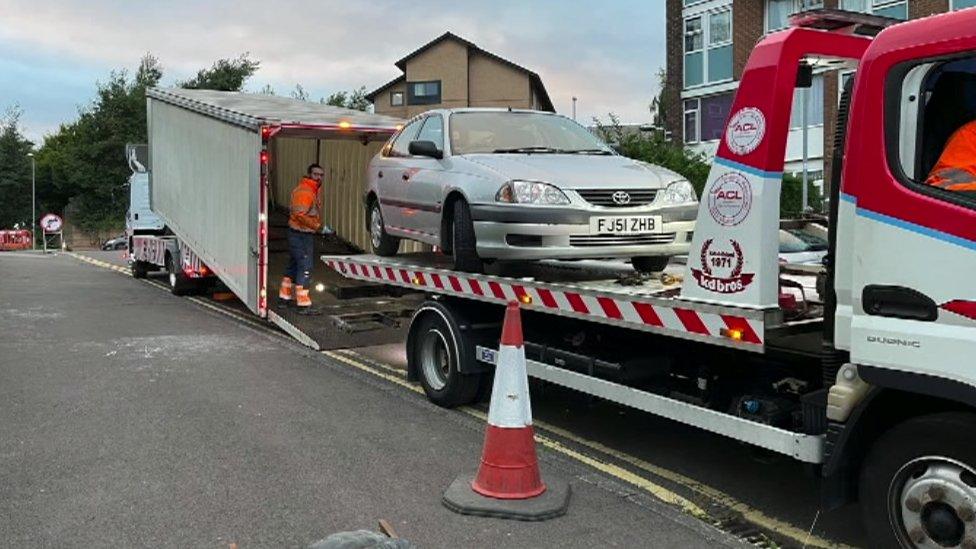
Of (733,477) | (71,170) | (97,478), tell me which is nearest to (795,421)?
(733,477)

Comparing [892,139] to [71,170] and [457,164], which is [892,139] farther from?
[71,170]

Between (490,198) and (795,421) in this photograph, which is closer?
(795,421)

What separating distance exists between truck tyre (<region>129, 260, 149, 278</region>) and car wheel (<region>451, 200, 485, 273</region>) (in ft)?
46.3

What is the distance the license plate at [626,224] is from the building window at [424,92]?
44.3 m

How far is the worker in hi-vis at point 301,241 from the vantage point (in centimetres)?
1103

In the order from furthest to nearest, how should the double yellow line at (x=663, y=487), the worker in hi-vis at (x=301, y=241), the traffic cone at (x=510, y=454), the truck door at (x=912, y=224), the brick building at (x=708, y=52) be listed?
the brick building at (x=708, y=52)
the worker in hi-vis at (x=301, y=241)
the traffic cone at (x=510, y=454)
the double yellow line at (x=663, y=487)
the truck door at (x=912, y=224)

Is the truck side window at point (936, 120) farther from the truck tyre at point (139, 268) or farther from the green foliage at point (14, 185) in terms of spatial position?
Result: the green foliage at point (14, 185)

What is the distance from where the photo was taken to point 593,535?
170 inches

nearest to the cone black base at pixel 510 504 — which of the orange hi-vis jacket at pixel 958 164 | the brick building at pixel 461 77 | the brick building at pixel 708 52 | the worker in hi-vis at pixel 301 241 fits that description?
the orange hi-vis jacket at pixel 958 164

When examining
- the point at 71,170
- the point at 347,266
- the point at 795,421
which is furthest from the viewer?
the point at 71,170

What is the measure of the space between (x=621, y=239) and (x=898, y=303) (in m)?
2.54

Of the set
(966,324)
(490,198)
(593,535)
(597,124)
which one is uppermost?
(597,124)

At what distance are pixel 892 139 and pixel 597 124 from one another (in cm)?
2863

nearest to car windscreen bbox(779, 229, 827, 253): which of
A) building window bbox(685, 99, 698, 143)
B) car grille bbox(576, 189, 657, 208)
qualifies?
car grille bbox(576, 189, 657, 208)
